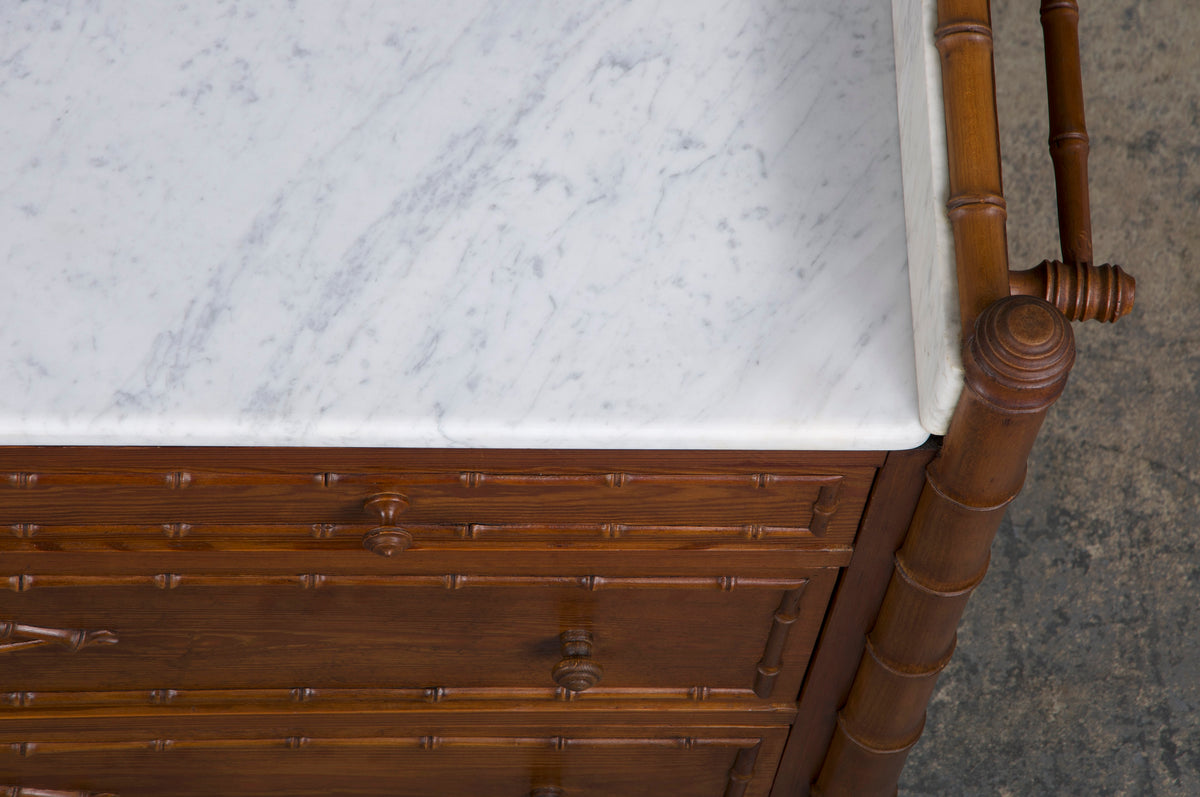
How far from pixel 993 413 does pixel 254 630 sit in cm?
60

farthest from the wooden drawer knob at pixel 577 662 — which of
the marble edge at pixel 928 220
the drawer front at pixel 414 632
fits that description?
the marble edge at pixel 928 220

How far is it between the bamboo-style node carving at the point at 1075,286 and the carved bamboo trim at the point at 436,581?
290 millimetres

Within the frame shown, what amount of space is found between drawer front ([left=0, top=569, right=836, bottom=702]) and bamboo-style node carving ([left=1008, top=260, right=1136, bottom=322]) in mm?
280

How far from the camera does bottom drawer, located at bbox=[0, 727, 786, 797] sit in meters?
0.99

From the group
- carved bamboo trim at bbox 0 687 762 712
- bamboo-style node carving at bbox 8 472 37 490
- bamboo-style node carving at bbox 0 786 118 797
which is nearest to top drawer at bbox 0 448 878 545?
bamboo-style node carving at bbox 8 472 37 490

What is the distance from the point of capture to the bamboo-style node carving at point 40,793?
1025mm

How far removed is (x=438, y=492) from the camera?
0.77 m

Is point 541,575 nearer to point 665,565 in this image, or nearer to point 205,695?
point 665,565

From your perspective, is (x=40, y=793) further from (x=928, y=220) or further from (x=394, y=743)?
(x=928, y=220)

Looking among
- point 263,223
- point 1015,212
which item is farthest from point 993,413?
point 1015,212

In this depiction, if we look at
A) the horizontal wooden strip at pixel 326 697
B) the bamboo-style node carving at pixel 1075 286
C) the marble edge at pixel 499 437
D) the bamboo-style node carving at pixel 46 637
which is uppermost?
the bamboo-style node carving at pixel 1075 286

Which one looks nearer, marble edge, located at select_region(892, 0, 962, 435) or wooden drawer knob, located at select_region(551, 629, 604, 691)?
marble edge, located at select_region(892, 0, 962, 435)

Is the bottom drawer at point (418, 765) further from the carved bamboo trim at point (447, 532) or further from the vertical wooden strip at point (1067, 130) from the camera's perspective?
the vertical wooden strip at point (1067, 130)

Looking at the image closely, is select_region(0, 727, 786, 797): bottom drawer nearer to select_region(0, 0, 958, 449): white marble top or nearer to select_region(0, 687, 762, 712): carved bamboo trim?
select_region(0, 687, 762, 712): carved bamboo trim
